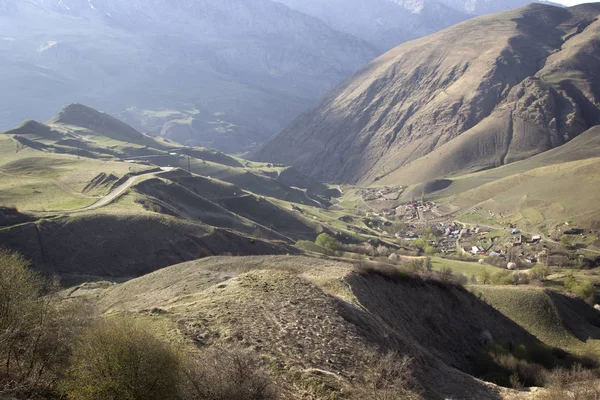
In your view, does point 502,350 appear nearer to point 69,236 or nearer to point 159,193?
point 69,236

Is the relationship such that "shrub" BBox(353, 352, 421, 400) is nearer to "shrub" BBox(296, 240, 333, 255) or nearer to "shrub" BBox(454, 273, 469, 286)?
"shrub" BBox(454, 273, 469, 286)

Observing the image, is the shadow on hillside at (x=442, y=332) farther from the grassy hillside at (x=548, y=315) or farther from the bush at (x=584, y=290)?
the bush at (x=584, y=290)

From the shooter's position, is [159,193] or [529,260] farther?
[529,260]

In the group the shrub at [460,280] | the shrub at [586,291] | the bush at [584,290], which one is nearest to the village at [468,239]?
the bush at [584,290]

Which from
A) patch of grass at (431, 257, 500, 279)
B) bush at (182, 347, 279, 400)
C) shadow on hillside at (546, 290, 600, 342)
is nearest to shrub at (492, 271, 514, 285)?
shadow on hillside at (546, 290, 600, 342)

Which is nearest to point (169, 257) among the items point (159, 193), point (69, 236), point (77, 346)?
point (69, 236)

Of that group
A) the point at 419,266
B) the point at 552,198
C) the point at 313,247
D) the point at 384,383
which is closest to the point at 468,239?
the point at 552,198

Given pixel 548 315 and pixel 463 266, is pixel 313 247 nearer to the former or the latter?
pixel 463 266
